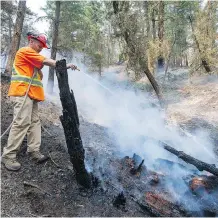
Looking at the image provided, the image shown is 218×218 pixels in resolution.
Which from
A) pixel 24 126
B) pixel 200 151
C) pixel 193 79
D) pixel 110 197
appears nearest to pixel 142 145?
pixel 200 151

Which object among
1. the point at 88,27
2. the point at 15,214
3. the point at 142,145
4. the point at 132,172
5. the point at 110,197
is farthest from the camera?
the point at 88,27

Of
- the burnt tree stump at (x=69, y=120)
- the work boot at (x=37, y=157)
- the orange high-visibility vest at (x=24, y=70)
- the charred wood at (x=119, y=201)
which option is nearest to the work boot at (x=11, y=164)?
the work boot at (x=37, y=157)

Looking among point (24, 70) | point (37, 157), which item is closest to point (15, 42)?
point (24, 70)

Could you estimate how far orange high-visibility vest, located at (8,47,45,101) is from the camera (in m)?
4.48

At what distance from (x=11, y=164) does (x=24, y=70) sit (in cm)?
164

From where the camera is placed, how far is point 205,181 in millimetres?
5426

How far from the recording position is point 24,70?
4.56 meters

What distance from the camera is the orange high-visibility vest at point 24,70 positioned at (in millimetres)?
4480

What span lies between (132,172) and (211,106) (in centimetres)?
1011

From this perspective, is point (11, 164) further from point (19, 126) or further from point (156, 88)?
point (156, 88)

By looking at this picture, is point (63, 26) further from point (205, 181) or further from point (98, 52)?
point (205, 181)

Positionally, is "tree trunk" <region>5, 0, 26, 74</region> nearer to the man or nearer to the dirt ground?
the dirt ground

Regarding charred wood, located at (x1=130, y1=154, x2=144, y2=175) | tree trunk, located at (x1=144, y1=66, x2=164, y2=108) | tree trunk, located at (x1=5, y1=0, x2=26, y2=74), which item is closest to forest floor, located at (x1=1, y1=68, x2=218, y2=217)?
charred wood, located at (x1=130, y1=154, x2=144, y2=175)

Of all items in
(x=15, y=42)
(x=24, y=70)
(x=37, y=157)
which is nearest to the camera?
(x=24, y=70)
